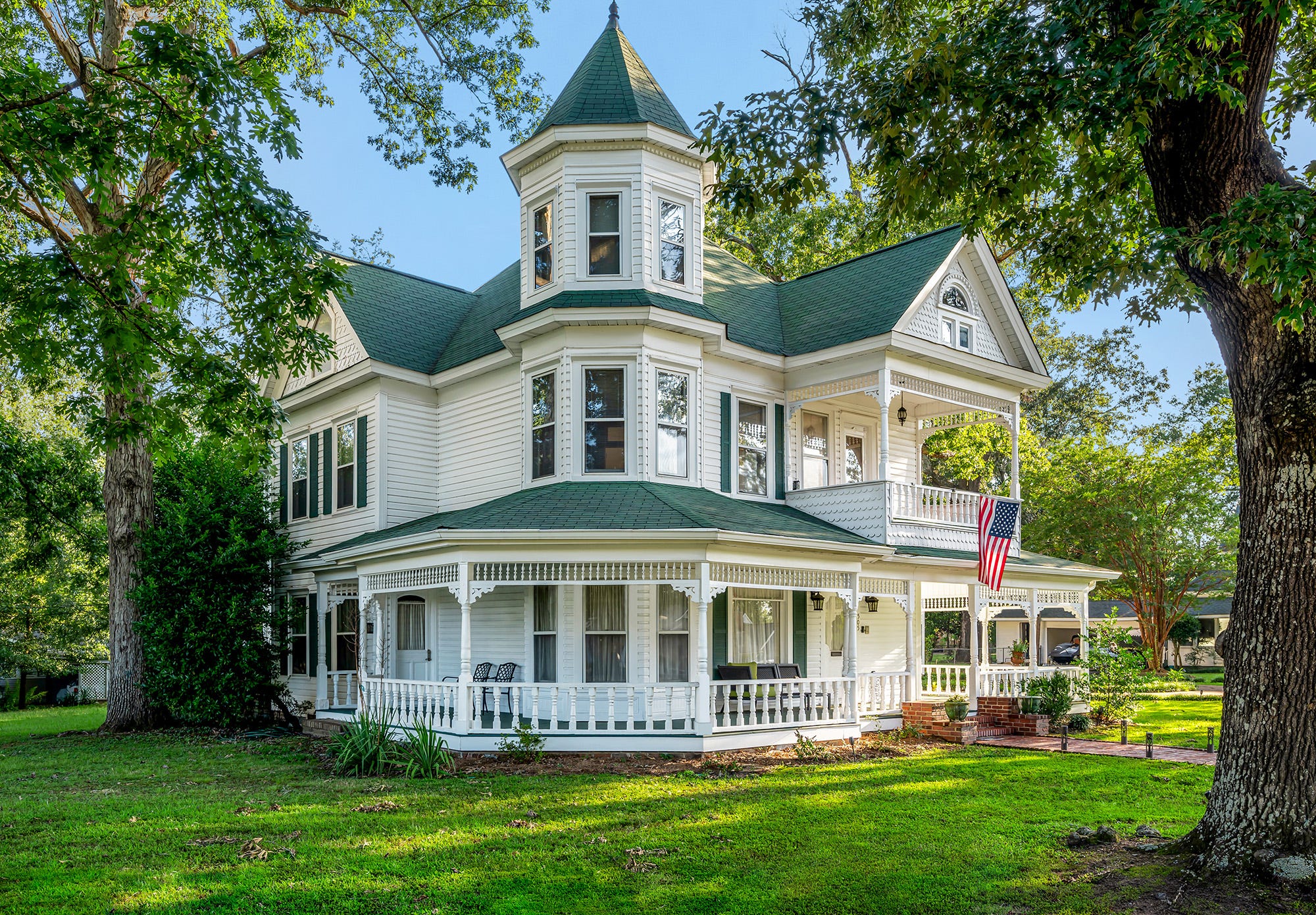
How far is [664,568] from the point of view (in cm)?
1509

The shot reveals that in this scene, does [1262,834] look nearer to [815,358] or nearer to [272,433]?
[272,433]

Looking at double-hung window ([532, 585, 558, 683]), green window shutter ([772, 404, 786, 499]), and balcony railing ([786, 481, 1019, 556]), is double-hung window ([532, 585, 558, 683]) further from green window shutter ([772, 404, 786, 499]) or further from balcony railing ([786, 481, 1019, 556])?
balcony railing ([786, 481, 1019, 556])

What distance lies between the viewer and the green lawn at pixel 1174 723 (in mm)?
17422

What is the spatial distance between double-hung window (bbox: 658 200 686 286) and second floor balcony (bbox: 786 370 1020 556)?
341cm

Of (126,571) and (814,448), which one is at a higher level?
(814,448)

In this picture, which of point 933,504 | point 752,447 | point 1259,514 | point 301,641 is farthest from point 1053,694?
point 301,641

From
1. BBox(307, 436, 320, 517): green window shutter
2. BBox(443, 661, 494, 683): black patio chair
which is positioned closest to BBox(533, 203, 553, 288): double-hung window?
BBox(443, 661, 494, 683): black patio chair

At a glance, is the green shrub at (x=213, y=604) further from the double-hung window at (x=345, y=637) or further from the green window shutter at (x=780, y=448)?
the green window shutter at (x=780, y=448)

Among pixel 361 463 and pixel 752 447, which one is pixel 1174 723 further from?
pixel 361 463

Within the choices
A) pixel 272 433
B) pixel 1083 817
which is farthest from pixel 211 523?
pixel 1083 817

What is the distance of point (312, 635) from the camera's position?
21.0m

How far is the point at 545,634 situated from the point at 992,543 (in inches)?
303

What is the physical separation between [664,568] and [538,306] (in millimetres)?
5184

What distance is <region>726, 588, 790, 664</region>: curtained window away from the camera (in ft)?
56.6
